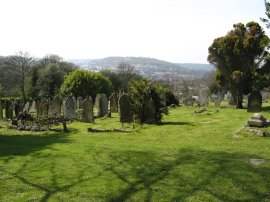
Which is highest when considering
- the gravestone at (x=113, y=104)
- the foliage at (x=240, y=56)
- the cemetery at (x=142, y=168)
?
the foliage at (x=240, y=56)

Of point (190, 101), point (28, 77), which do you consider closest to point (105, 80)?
point (190, 101)

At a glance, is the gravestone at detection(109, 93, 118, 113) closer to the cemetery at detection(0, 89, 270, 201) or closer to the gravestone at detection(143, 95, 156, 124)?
the gravestone at detection(143, 95, 156, 124)

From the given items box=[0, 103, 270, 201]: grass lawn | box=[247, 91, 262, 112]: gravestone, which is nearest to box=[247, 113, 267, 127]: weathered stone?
box=[0, 103, 270, 201]: grass lawn

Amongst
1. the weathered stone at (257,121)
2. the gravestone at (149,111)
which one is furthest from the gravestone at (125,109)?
the weathered stone at (257,121)

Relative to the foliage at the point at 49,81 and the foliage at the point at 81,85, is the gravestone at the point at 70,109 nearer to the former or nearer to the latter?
the foliage at the point at 81,85

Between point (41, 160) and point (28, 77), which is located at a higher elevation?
point (28, 77)

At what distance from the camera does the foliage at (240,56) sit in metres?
33.6

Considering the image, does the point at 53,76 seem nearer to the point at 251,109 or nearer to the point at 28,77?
the point at 28,77

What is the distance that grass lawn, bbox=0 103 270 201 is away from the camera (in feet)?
23.3

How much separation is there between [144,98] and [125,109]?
1.32 m

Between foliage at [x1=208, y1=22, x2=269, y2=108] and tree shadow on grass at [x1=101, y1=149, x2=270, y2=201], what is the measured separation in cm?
2452

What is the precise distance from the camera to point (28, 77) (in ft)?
194

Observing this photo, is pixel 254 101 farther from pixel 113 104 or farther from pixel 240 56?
pixel 113 104

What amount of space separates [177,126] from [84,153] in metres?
8.84
